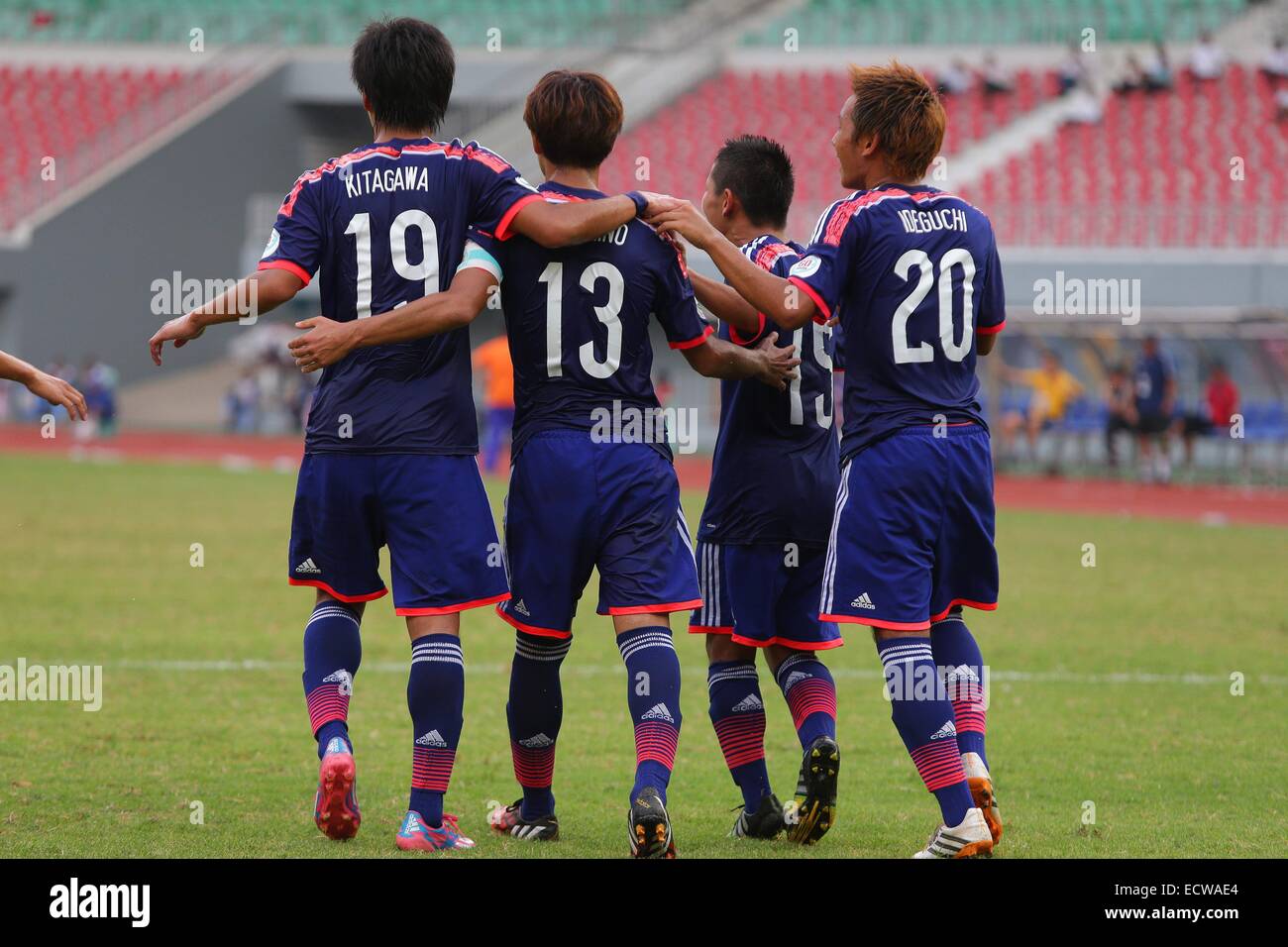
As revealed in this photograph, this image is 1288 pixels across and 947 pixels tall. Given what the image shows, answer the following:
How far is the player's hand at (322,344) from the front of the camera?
492 cm

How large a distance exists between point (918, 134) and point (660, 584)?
5.32 ft

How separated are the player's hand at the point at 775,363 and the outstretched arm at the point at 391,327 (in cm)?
96

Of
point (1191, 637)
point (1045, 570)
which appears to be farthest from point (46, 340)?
point (1191, 637)

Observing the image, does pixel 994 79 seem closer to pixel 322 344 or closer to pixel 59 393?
pixel 59 393

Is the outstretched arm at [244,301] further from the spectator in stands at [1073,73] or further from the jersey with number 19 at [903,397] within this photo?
the spectator in stands at [1073,73]

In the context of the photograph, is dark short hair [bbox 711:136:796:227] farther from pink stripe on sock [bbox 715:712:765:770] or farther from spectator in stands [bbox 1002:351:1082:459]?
spectator in stands [bbox 1002:351:1082:459]

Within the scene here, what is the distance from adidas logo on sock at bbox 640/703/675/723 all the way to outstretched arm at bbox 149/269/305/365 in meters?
1.68

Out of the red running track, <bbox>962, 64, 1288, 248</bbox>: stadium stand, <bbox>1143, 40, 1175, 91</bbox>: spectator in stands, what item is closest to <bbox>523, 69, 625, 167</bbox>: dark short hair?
the red running track

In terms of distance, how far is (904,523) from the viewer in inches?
197

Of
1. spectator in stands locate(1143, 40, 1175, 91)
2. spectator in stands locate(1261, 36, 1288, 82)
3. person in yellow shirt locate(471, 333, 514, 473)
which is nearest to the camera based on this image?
person in yellow shirt locate(471, 333, 514, 473)

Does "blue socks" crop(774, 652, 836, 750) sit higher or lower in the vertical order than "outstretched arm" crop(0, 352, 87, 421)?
lower

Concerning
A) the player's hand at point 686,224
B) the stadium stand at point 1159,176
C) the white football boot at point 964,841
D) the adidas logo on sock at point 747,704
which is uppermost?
the stadium stand at point 1159,176

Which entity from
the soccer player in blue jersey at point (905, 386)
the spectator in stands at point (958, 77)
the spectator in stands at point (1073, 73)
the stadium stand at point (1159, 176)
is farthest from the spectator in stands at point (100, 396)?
the soccer player in blue jersey at point (905, 386)

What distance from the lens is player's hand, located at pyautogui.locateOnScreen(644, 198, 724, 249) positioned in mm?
4996
